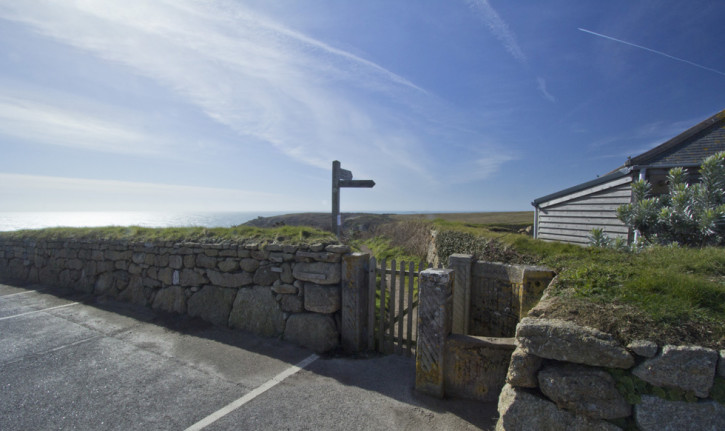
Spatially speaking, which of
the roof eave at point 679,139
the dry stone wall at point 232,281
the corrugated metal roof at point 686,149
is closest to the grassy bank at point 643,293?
the dry stone wall at point 232,281

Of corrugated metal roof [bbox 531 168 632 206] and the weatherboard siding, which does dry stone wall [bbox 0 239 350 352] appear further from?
corrugated metal roof [bbox 531 168 632 206]

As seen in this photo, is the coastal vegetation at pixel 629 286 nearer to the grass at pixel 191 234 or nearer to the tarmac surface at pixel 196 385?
the grass at pixel 191 234

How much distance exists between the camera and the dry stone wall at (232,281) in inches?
195

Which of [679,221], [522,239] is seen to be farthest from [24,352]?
[679,221]

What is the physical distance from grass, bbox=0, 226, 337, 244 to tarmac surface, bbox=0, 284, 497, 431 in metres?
1.67

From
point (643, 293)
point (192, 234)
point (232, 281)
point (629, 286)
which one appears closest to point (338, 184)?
point (232, 281)

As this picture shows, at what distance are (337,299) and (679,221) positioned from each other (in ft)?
20.7

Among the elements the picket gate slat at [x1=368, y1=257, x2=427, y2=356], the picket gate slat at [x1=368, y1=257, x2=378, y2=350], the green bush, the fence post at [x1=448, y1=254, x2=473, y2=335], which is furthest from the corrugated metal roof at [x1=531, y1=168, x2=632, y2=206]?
the picket gate slat at [x1=368, y1=257, x2=378, y2=350]

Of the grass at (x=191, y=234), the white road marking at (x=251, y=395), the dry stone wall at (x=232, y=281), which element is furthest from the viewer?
the grass at (x=191, y=234)

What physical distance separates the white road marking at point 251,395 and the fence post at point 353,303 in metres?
0.57

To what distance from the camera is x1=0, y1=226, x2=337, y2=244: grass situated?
5489 mm

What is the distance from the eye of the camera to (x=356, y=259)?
4754 millimetres

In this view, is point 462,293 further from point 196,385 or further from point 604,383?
point 196,385

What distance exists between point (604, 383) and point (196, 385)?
4240 millimetres
